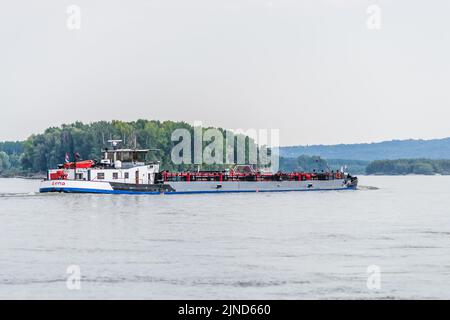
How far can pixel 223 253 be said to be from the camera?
41562 millimetres

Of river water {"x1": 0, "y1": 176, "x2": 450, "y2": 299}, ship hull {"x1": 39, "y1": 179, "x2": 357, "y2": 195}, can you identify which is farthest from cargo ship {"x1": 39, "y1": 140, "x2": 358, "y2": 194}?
river water {"x1": 0, "y1": 176, "x2": 450, "y2": 299}

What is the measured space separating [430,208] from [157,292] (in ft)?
177

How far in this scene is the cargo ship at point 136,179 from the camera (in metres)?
94.2

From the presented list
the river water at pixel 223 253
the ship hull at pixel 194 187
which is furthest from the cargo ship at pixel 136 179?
the river water at pixel 223 253

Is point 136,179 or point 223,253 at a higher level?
point 136,179

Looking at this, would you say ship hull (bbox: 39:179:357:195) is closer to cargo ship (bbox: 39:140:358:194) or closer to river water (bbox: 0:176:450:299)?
cargo ship (bbox: 39:140:358:194)

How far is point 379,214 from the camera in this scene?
70000 millimetres

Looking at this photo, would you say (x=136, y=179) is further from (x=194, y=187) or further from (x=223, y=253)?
(x=223, y=253)

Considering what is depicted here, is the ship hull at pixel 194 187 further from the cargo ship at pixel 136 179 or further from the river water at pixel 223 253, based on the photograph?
the river water at pixel 223 253

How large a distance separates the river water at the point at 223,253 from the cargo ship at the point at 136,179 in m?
21.2

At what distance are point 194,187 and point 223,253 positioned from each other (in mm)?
63860

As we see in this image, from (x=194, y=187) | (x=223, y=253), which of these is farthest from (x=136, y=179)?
(x=223, y=253)

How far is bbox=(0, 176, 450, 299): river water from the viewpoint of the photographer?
1243 inches
